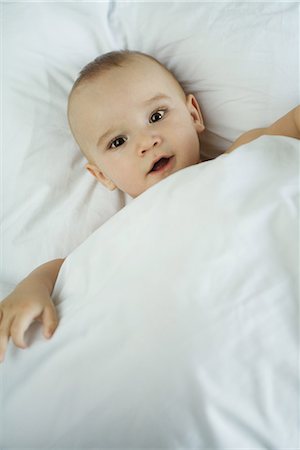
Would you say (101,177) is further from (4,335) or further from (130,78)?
(4,335)

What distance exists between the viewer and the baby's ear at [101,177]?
3.57 feet

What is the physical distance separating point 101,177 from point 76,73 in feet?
0.96

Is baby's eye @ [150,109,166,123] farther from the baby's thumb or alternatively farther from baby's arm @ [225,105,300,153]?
the baby's thumb

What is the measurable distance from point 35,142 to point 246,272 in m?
0.67

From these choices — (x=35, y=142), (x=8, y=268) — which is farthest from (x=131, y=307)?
(x=35, y=142)

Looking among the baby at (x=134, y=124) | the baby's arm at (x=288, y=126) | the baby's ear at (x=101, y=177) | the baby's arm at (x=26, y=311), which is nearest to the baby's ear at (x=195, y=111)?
the baby at (x=134, y=124)

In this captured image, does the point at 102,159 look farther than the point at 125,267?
Yes

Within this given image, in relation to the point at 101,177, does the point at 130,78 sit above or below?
above

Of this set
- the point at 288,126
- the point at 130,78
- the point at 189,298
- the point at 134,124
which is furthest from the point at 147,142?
the point at 189,298

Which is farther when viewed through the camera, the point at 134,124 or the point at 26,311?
the point at 134,124

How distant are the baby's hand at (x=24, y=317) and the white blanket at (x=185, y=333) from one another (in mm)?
16

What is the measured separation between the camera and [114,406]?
2.13ft

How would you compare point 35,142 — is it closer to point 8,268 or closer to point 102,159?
point 102,159

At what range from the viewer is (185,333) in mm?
657
